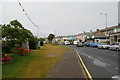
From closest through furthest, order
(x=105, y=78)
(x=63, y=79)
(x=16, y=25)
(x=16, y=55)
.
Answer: (x=63, y=79), (x=105, y=78), (x=16, y=25), (x=16, y=55)

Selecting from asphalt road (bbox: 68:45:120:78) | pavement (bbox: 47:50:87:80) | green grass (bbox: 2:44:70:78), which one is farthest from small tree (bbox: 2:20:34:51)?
asphalt road (bbox: 68:45:120:78)

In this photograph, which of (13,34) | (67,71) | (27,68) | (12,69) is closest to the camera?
(67,71)

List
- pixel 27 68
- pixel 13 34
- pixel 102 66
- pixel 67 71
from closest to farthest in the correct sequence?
1. pixel 67 71
2. pixel 27 68
3. pixel 102 66
4. pixel 13 34

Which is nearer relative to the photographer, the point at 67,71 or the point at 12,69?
the point at 67,71

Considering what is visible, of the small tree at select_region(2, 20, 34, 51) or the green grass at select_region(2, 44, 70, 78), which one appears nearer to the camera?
the green grass at select_region(2, 44, 70, 78)

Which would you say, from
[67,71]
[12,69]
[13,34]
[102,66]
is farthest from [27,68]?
[102,66]

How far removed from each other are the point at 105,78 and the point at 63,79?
205 cm

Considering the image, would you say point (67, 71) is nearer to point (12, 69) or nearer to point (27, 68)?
point (27, 68)

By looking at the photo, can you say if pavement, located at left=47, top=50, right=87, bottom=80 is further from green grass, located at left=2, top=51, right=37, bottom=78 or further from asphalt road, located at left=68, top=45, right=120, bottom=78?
green grass, located at left=2, top=51, right=37, bottom=78

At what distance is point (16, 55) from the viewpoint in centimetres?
1305

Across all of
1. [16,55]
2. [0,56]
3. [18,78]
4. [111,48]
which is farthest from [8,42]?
[111,48]

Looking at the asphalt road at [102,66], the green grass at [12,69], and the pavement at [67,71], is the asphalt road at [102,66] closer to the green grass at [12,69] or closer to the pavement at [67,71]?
the pavement at [67,71]

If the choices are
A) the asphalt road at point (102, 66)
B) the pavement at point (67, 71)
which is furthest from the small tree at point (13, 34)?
the asphalt road at point (102, 66)

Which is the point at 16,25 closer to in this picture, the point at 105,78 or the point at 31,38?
the point at 31,38
